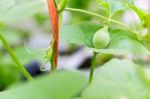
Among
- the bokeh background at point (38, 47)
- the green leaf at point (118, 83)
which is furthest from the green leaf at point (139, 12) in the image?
the bokeh background at point (38, 47)

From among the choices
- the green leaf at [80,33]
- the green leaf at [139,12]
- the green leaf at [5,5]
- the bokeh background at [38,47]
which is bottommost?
the bokeh background at [38,47]

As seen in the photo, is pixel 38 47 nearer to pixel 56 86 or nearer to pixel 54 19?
pixel 54 19

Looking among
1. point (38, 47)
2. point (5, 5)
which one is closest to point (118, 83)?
point (5, 5)

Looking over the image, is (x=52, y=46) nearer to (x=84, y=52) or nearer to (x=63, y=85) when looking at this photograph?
(x=63, y=85)

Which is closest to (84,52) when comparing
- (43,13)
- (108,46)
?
(43,13)

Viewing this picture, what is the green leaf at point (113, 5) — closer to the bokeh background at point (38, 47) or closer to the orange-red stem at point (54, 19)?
the orange-red stem at point (54, 19)

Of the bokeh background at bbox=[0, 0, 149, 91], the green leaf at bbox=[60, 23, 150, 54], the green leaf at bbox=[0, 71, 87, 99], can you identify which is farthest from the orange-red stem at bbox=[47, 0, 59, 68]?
the bokeh background at bbox=[0, 0, 149, 91]
